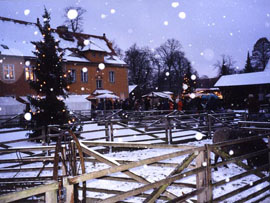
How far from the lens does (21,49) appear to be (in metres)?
33.0

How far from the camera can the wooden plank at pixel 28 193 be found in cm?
200

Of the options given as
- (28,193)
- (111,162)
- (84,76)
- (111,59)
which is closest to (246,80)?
(111,59)

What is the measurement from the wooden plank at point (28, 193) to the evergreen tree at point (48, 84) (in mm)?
12567

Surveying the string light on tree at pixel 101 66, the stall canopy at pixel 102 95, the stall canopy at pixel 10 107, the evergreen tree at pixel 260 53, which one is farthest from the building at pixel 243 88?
the evergreen tree at pixel 260 53

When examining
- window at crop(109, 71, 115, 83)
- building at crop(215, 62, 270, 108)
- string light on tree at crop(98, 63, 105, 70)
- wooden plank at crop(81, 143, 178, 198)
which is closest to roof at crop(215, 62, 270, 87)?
building at crop(215, 62, 270, 108)

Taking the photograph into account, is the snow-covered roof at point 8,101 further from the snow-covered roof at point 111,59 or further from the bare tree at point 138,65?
the bare tree at point 138,65

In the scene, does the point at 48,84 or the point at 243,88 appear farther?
the point at 243,88

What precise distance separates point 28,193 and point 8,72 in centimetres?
3201

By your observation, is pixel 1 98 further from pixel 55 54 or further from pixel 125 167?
pixel 125 167

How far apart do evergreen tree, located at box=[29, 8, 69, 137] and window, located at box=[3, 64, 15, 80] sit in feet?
59.1

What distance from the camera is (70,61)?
123 feet

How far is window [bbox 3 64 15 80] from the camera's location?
30.3 m

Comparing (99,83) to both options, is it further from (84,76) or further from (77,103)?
(77,103)

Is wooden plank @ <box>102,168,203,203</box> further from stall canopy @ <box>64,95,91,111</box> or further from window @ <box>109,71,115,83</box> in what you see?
window @ <box>109,71,115,83</box>
